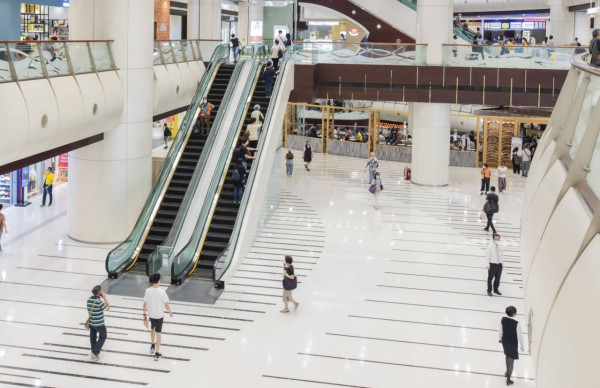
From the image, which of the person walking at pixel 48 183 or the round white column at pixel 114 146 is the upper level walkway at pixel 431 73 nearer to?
the round white column at pixel 114 146

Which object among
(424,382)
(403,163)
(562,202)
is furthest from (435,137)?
(562,202)

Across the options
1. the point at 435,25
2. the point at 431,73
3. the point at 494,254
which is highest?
the point at 435,25

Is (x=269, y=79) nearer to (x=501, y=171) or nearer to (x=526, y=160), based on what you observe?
(x=501, y=171)

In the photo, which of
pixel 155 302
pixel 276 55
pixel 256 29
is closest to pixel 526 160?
pixel 276 55

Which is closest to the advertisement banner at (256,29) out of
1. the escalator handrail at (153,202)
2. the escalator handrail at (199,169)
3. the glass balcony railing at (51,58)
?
the escalator handrail at (199,169)

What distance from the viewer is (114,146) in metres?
16.6

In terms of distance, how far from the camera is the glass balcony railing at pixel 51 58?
11.4m

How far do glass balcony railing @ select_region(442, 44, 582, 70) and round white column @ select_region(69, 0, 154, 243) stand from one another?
11.7 meters

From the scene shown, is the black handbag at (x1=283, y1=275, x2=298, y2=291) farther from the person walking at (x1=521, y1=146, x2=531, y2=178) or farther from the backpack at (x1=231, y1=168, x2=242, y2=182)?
the person walking at (x1=521, y1=146, x2=531, y2=178)

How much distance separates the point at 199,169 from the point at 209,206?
1.38 meters

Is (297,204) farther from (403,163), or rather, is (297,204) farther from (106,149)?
(403,163)

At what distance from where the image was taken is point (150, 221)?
49.4 ft

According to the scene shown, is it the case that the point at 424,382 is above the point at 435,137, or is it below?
below

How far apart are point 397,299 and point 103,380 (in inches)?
228
